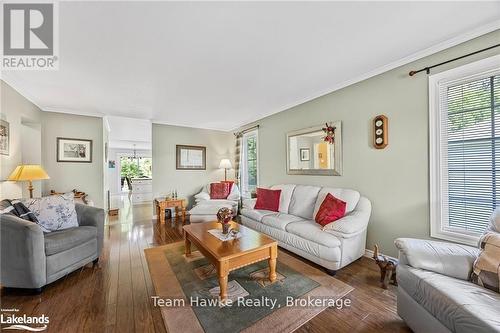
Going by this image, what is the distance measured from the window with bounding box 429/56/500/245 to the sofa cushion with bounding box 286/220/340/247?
3.44 ft

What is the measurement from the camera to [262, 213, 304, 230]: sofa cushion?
2.87 meters

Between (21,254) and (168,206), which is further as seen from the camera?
(168,206)

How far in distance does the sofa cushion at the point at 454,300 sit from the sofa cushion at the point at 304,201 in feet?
5.46

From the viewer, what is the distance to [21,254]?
1.86 m

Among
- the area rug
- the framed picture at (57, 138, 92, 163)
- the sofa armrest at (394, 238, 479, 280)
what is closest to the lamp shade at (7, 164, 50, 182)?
the framed picture at (57, 138, 92, 163)

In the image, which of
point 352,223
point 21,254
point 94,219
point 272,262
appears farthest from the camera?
point 94,219

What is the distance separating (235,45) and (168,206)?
3754 mm

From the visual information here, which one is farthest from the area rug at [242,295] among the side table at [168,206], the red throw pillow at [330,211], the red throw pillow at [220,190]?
the red throw pillow at [220,190]

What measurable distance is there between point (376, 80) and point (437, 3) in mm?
1113

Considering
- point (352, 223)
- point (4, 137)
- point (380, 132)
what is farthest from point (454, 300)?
point (4, 137)

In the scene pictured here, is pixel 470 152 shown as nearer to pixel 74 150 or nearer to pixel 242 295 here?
pixel 242 295

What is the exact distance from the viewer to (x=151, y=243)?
3.23 metres

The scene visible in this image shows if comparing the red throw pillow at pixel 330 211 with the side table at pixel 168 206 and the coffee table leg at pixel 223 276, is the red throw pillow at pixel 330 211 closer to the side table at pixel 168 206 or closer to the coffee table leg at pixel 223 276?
the coffee table leg at pixel 223 276

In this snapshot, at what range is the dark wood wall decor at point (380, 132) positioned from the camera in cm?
251
